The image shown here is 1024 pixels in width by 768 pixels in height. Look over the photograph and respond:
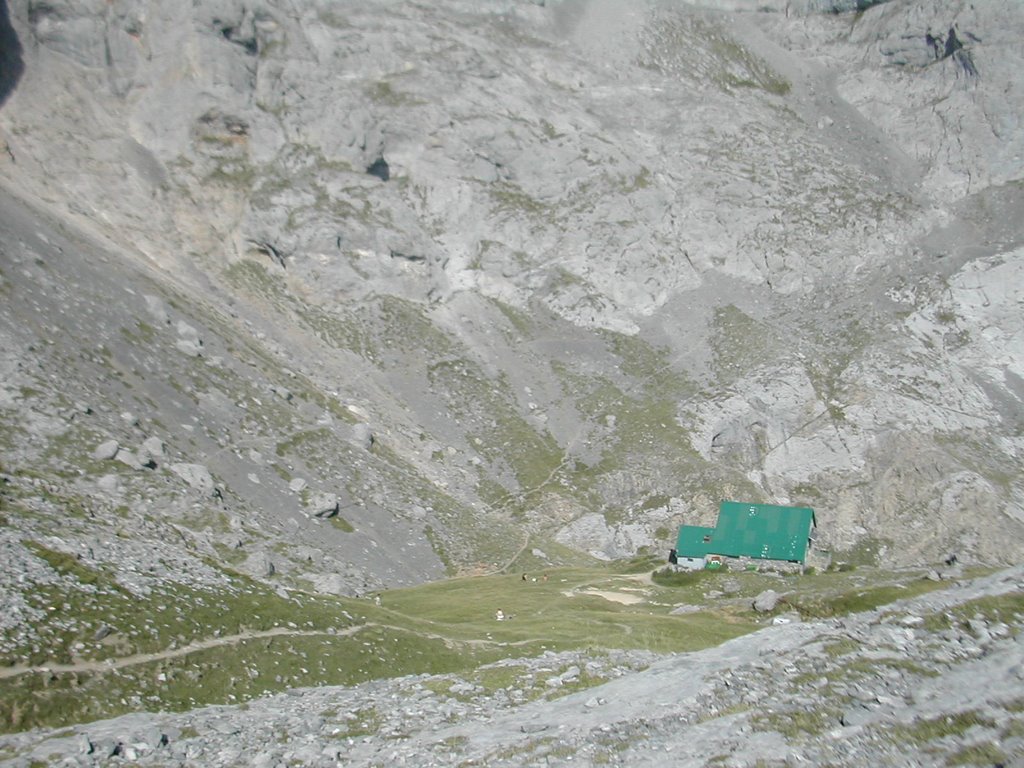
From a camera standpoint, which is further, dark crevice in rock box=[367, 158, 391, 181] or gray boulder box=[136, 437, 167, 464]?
dark crevice in rock box=[367, 158, 391, 181]

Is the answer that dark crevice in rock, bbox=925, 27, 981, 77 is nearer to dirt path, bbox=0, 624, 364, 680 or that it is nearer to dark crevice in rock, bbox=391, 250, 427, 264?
dark crevice in rock, bbox=391, 250, 427, 264

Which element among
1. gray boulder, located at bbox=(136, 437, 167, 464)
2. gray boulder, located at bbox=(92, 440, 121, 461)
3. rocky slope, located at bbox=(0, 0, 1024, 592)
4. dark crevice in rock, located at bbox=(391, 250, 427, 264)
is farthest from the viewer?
dark crevice in rock, located at bbox=(391, 250, 427, 264)

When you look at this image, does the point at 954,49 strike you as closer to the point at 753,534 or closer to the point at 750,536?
the point at 753,534

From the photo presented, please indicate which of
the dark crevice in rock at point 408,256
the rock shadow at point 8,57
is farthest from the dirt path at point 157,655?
the rock shadow at point 8,57

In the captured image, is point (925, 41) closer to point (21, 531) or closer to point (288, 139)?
point (288, 139)

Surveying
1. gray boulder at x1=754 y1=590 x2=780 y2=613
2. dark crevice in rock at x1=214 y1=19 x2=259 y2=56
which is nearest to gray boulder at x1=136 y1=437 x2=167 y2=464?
gray boulder at x1=754 y1=590 x2=780 y2=613

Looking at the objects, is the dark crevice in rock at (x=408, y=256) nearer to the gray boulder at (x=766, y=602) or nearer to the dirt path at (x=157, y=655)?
the gray boulder at (x=766, y=602)
